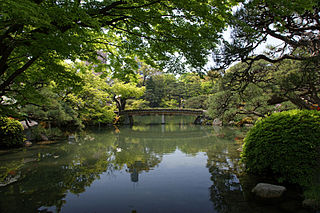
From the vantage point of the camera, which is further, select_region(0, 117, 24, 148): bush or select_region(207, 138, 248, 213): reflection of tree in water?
select_region(0, 117, 24, 148): bush

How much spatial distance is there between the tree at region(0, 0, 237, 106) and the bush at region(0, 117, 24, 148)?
14.9 ft

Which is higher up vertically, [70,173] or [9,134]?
[9,134]

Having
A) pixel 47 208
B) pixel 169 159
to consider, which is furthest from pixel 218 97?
pixel 47 208

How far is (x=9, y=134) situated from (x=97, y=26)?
8.23m

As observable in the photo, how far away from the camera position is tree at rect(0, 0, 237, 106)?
2826 mm

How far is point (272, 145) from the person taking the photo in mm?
3986

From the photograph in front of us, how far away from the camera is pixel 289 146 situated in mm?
3768

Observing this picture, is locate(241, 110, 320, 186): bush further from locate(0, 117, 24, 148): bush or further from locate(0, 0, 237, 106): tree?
locate(0, 117, 24, 148): bush

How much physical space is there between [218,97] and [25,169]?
257 inches

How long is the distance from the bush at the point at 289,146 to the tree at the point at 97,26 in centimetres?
216

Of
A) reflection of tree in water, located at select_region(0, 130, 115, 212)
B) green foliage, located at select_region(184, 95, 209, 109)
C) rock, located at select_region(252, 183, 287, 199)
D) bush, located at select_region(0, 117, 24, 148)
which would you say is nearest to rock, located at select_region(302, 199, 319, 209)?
rock, located at select_region(252, 183, 287, 199)

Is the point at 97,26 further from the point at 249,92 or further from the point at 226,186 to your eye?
the point at 249,92

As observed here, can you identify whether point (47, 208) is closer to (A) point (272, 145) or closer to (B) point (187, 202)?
(B) point (187, 202)

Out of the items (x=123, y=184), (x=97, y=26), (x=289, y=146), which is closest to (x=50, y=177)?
(x=123, y=184)
